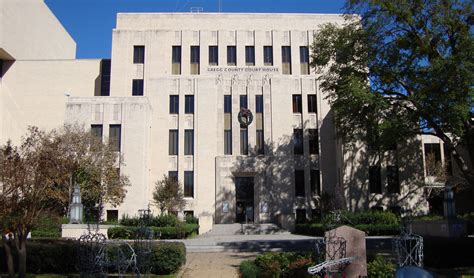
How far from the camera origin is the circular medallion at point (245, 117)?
1790 inches

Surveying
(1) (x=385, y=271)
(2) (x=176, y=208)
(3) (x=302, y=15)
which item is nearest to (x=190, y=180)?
(2) (x=176, y=208)

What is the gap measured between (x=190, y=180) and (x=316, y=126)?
13.8 metres

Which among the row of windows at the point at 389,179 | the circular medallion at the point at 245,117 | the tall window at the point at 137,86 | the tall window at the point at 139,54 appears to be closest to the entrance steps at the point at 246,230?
the row of windows at the point at 389,179

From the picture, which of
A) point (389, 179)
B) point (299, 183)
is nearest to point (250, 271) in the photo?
point (389, 179)

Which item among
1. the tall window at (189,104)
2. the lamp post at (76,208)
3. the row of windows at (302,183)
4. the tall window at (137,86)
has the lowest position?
the lamp post at (76,208)

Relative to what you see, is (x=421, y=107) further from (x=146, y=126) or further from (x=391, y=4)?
(x=146, y=126)

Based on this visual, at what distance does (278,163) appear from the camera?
44688 millimetres

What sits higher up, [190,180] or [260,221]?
[190,180]

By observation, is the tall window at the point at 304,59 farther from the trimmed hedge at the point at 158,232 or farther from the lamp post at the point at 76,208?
the lamp post at the point at 76,208

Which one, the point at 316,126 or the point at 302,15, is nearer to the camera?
the point at 316,126

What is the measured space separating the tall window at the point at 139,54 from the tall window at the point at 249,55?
11183mm

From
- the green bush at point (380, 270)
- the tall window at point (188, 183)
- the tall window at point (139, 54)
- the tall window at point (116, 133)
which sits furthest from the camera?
the tall window at point (139, 54)

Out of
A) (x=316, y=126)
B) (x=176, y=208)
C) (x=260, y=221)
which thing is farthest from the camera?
(x=316, y=126)

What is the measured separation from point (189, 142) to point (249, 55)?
12.4 m
